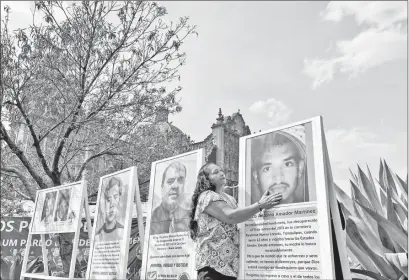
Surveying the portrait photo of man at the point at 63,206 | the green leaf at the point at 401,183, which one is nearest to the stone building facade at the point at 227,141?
the portrait photo of man at the point at 63,206

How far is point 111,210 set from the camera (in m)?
4.43

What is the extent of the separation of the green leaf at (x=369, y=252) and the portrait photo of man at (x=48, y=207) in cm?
419

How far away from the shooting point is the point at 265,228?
2479mm

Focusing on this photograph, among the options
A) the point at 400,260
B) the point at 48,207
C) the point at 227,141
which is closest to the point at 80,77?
the point at 48,207

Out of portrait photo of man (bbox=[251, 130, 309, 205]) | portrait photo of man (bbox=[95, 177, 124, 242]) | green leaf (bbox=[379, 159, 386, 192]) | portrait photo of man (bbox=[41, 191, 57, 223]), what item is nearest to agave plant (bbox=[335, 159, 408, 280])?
green leaf (bbox=[379, 159, 386, 192])

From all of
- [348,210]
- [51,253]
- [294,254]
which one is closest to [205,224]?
[294,254]

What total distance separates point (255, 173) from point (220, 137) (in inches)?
811

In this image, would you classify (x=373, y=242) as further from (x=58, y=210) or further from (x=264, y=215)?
(x=58, y=210)

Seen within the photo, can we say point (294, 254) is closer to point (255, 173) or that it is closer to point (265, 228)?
point (265, 228)

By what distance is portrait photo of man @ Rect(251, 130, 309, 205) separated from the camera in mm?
2436

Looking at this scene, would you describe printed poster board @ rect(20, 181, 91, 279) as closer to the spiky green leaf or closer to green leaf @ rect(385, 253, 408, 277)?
green leaf @ rect(385, 253, 408, 277)

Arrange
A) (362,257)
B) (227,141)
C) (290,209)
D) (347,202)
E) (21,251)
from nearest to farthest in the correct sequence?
1. (290,209)
2. (362,257)
3. (347,202)
4. (21,251)
5. (227,141)

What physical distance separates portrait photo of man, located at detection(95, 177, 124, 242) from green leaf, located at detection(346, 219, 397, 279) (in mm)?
2482

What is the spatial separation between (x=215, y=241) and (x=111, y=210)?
2357mm
